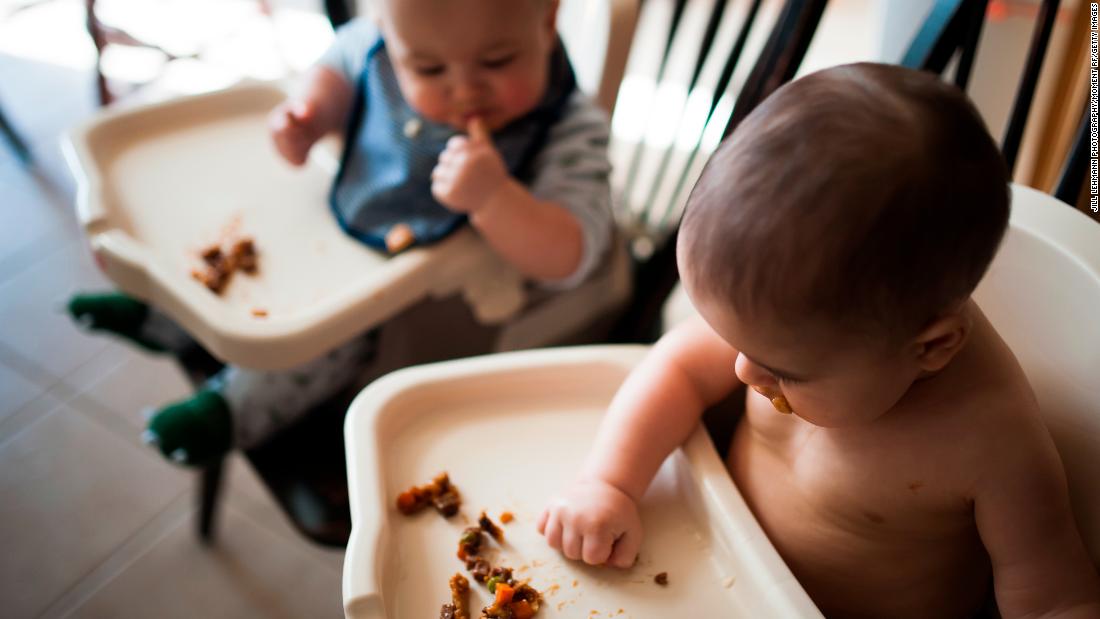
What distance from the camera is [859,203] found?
364 millimetres

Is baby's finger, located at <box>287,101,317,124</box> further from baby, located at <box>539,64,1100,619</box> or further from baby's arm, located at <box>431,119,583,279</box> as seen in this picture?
baby, located at <box>539,64,1100,619</box>

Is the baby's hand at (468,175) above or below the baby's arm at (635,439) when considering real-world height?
above

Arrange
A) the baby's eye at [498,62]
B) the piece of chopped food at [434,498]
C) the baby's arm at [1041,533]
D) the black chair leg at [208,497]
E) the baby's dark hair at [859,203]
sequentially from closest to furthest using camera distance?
the baby's dark hair at [859,203]
the baby's arm at [1041,533]
the piece of chopped food at [434,498]
the baby's eye at [498,62]
the black chair leg at [208,497]

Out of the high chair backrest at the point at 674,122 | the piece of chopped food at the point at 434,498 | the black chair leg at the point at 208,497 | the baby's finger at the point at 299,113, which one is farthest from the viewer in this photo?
the black chair leg at the point at 208,497

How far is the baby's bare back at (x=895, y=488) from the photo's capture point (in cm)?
49

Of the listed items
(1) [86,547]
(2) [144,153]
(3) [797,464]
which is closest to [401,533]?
(3) [797,464]

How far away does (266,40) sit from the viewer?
2.33 metres

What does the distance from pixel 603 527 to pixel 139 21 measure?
7.58ft

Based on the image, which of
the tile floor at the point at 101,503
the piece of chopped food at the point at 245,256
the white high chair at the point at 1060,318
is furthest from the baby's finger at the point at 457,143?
the tile floor at the point at 101,503

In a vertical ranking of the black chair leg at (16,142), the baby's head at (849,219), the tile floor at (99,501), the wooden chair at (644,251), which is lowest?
the tile floor at (99,501)

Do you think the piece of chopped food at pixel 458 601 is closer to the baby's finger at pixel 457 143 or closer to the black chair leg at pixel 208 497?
the baby's finger at pixel 457 143

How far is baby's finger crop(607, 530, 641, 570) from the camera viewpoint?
→ 0.55 metres

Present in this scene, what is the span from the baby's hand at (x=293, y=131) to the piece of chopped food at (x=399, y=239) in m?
0.17

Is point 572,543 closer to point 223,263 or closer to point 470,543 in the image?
point 470,543
